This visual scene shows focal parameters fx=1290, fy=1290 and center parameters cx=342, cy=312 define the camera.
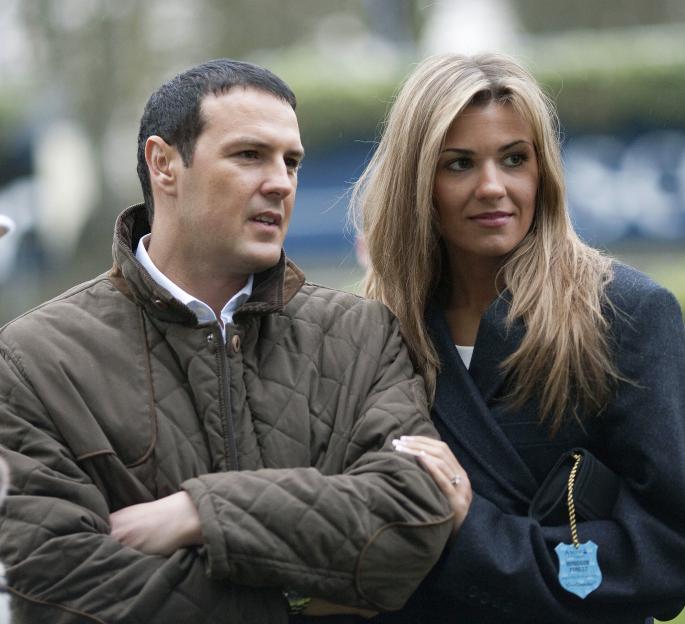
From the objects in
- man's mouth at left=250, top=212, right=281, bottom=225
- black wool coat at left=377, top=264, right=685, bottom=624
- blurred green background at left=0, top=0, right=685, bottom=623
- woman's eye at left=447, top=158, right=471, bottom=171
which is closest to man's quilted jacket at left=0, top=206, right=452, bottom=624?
man's mouth at left=250, top=212, right=281, bottom=225

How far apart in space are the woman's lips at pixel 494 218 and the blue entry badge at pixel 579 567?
2.86 ft

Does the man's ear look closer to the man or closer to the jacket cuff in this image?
the man

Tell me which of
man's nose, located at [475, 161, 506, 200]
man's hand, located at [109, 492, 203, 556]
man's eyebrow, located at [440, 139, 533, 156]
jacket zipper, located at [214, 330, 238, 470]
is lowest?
man's hand, located at [109, 492, 203, 556]

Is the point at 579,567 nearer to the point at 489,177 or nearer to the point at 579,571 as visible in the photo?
the point at 579,571

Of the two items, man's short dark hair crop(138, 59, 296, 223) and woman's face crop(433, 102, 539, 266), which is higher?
man's short dark hair crop(138, 59, 296, 223)

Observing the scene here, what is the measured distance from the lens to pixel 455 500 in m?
3.19

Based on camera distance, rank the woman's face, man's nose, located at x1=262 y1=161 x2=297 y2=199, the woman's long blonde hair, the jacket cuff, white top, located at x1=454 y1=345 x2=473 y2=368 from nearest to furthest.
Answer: the jacket cuff
man's nose, located at x1=262 y1=161 x2=297 y2=199
the woman's long blonde hair
the woman's face
white top, located at x1=454 y1=345 x2=473 y2=368

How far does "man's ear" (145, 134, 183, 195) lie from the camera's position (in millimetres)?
3336

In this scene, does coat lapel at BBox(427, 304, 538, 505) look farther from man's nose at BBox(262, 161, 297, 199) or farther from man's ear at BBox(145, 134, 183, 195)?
man's ear at BBox(145, 134, 183, 195)

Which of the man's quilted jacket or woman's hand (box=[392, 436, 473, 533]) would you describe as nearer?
the man's quilted jacket

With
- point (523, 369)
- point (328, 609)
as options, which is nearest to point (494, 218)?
point (523, 369)

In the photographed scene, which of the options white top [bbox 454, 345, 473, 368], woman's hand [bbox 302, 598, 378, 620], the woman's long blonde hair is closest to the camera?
woman's hand [bbox 302, 598, 378, 620]

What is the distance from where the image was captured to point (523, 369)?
11.3 feet

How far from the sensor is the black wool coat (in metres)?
3.27
